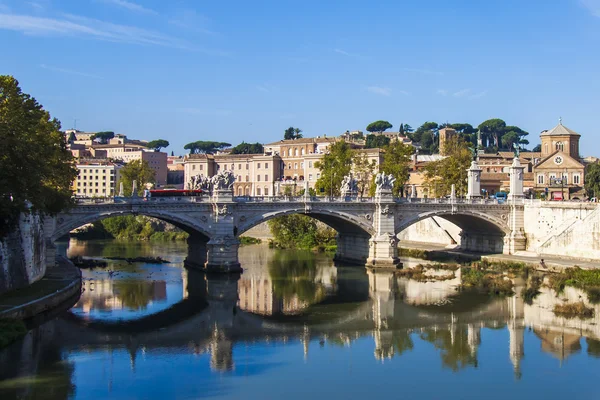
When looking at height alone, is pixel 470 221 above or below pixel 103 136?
below

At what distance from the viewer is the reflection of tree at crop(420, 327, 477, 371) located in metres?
27.0

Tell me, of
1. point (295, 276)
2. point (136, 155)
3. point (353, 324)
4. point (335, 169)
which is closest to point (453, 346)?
point (353, 324)

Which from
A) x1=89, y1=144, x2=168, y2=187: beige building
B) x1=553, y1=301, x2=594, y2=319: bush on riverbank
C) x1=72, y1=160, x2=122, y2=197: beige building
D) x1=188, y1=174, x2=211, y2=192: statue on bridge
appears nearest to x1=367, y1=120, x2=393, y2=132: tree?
x1=89, y1=144, x2=168, y2=187: beige building

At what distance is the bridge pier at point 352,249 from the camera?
52.1m

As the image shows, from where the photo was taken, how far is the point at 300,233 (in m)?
64.6

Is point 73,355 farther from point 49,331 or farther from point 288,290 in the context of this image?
point 288,290

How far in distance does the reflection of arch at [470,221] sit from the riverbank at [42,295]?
2283 cm

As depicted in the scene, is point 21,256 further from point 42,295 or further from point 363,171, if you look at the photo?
point 363,171

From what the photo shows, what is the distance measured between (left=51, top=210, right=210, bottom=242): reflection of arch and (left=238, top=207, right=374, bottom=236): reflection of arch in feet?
9.98

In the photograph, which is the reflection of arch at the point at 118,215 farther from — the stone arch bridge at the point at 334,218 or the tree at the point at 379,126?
the tree at the point at 379,126

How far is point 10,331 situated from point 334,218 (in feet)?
93.4

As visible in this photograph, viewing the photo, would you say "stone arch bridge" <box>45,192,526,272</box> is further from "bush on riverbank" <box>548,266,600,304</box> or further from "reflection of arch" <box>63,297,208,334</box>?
"bush on riverbank" <box>548,266,600,304</box>

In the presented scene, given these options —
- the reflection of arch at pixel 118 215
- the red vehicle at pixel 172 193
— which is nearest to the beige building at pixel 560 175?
the red vehicle at pixel 172 193

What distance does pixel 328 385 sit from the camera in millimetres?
24203
